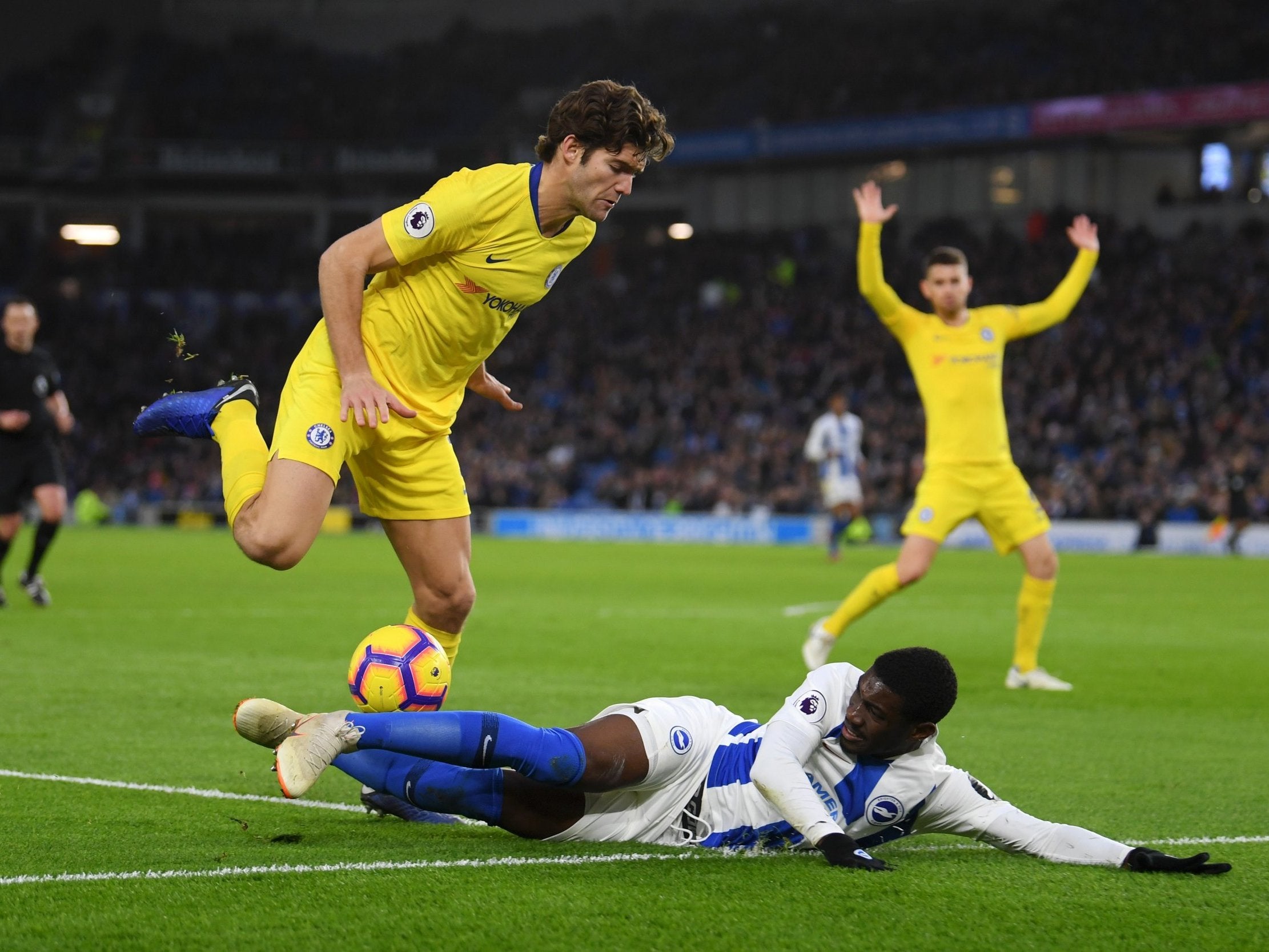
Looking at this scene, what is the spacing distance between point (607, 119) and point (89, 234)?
49.9 m

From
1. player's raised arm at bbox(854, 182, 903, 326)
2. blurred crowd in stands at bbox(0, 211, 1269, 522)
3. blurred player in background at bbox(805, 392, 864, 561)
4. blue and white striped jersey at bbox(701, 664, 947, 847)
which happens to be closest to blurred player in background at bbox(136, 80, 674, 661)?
blue and white striped jersey at bbox(701, 664, 947, 847)

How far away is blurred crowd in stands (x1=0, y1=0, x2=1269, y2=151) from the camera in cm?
3747

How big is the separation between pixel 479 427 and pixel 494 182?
36.0 m

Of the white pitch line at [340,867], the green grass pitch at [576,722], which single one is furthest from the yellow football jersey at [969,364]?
the white pitch line at [340,867]

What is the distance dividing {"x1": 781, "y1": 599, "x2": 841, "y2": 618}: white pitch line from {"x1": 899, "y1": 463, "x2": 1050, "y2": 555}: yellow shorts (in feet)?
16.1

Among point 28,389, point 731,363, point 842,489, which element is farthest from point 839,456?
point 731,363

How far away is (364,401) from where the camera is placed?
17.0 feet

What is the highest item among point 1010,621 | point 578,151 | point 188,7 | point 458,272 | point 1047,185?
point 188,7

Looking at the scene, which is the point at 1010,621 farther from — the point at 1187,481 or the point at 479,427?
the point at 479,427

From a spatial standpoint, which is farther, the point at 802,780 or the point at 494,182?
the point at 494,182

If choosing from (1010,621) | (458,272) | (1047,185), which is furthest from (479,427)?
(458,272)

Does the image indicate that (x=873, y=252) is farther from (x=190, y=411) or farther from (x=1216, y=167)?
(x=1216, y=167)

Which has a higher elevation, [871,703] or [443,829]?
[871,703]

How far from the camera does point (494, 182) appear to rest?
17.6 ft
